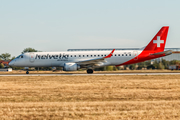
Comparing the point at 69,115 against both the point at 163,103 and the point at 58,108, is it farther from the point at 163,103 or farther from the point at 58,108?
the point at 163,103

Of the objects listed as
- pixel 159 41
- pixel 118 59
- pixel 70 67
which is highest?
pixel 159 41

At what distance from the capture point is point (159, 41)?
130 feet

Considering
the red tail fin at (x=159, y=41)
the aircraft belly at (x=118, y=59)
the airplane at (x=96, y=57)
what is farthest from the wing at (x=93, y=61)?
the red tail fin at (x=159, y=41)

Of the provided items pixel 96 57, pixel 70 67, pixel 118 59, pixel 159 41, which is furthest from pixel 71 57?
pixel 159 41

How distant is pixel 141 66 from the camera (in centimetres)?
6906

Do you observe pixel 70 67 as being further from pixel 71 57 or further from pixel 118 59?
pixel 118 59

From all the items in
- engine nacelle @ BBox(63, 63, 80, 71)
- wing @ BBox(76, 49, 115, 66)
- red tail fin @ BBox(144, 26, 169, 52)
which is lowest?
engine nacelle @ BBox(63, 63, 80, 71)

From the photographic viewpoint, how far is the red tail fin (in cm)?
3941

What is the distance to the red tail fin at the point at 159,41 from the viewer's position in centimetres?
3941

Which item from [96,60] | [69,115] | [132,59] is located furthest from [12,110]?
[132,59]

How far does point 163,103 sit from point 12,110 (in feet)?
21.5

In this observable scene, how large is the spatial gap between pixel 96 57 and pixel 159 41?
10313 mm

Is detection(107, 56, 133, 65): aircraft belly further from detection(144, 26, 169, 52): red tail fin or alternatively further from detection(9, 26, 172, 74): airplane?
detection(144, 26, 169, 52): red tail fin

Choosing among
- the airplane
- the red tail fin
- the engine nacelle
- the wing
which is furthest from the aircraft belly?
the engine nacelle
